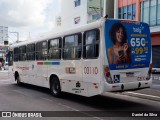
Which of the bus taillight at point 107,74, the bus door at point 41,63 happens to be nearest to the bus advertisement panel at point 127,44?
the bus taillight at point 107,74

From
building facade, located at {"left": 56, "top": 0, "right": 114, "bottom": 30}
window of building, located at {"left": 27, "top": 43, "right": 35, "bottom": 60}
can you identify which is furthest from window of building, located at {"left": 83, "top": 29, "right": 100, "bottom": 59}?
building facade, located at {"left": 56, "top": 0, "right": 114, "bottom": 30}

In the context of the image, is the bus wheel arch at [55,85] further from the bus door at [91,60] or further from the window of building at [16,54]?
the window of building at [16,54]

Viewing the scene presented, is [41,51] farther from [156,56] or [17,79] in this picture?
[156,56]

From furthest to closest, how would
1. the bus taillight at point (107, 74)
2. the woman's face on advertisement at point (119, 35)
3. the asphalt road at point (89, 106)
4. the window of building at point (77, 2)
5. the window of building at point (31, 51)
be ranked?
the window of building at point (77, 2) < the window of building at point (31, 51) < the woman's face on advertisement at point (119, 35) < the bus taillight at point (107, 74) < the asphalt road at point (89, 106)

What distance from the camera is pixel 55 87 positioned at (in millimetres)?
13289

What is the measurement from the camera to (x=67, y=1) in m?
60.1

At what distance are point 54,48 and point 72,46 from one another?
1759 mm

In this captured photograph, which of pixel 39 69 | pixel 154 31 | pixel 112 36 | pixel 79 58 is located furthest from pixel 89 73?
pixel 154 31

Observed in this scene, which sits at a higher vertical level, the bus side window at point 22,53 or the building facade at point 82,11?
the building facade at point 82,11

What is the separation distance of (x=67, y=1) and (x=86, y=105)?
2014 inches

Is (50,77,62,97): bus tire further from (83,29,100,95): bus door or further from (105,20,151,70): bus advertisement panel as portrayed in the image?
(105,20,151,70): bus advertisement panel

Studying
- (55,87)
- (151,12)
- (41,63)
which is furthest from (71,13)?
(55,87)

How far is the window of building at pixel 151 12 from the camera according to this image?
3553 cm

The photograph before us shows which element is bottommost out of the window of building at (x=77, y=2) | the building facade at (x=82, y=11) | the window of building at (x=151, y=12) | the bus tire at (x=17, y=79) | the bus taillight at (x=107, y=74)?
the bus tire at (x=17, y=79)
